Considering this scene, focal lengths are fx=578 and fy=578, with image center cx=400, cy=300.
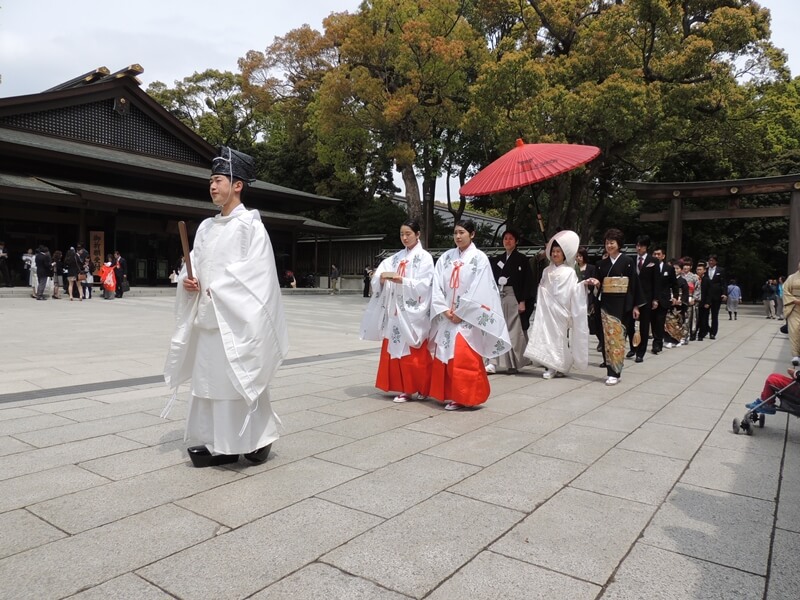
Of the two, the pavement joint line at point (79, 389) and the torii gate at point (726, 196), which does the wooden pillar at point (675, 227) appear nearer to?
the torii gate at point (726, 196)

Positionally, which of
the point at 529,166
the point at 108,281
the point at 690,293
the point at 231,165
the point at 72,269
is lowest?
the point at 108,281

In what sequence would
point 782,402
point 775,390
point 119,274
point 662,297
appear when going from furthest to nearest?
point 119,274 → point 662,297 → point 775,390 → point 782,402

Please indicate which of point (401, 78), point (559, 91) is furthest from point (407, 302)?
point (401, 78)

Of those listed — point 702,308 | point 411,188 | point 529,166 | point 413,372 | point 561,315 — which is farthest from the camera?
point 411,188

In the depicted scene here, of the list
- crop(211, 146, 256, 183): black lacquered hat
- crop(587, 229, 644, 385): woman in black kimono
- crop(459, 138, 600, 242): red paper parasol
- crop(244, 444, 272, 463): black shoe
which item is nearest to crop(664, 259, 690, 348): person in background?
crop(587, 229, 644, 385): woman in black kimono

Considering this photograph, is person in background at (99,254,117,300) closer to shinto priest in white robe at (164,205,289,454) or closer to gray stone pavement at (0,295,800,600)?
gray stone pavement at (0,295,800,600)

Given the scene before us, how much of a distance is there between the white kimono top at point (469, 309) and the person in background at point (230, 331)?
2005 mm

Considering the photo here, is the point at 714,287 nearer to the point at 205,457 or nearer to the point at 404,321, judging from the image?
the point at 404,321

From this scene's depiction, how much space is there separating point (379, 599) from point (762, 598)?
1.40m

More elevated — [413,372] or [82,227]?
[82,227]

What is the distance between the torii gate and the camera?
61.4 feet

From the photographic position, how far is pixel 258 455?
Answer: 3.53 metres

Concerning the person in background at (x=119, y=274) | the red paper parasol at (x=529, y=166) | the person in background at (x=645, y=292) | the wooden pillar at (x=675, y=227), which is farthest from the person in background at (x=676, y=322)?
the person in background at (x=119, y=274)

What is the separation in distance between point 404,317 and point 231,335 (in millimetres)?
2204
